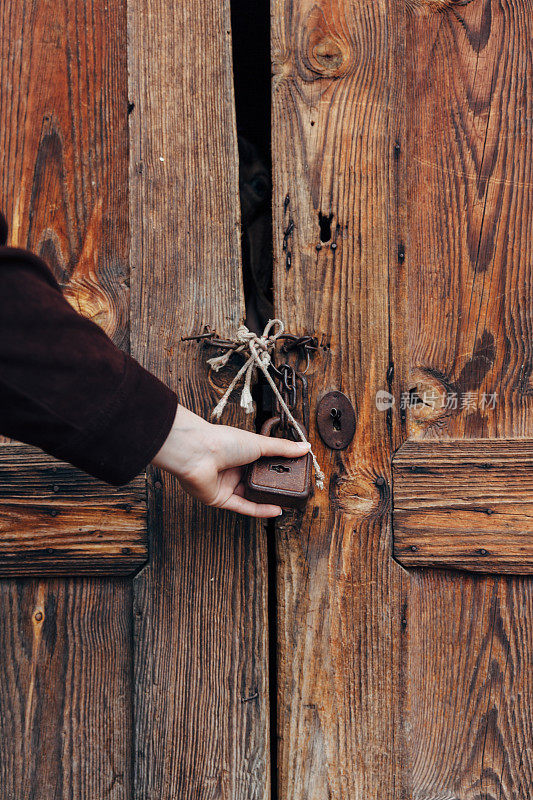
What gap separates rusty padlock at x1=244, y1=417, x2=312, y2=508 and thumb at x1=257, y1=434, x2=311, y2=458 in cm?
1

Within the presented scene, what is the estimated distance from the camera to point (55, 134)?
84cm

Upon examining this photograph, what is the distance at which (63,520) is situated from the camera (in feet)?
2.61

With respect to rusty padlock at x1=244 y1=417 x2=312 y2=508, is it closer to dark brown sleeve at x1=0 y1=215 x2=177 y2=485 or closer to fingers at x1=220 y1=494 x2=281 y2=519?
fingers at x1=220 y1=494 x2=281 y2=519

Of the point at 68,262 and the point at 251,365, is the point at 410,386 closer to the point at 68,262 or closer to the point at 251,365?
the point at 251,365

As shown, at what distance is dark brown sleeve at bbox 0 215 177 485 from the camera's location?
1.72 ft

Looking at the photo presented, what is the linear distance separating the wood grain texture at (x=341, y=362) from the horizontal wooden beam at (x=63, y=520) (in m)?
0.23

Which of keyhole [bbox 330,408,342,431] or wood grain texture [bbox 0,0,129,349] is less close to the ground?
wood grain texture [bbox 0,0,129,349]

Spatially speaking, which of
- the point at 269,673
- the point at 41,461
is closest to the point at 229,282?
the point at 41,461

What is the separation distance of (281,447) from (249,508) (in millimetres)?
101

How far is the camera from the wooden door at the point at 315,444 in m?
0.75

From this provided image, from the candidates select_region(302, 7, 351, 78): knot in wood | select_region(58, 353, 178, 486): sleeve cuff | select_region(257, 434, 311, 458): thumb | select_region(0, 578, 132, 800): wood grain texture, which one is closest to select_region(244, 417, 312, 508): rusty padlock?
select_region(257, 434, 311, 458): thumb

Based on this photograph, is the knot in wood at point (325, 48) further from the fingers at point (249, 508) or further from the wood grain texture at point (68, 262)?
the fingers at point (249, 508)

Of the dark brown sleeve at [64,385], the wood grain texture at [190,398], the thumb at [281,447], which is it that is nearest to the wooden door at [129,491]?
the wood grain texture at [190,398]

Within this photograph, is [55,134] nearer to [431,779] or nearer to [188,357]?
[188,357]
